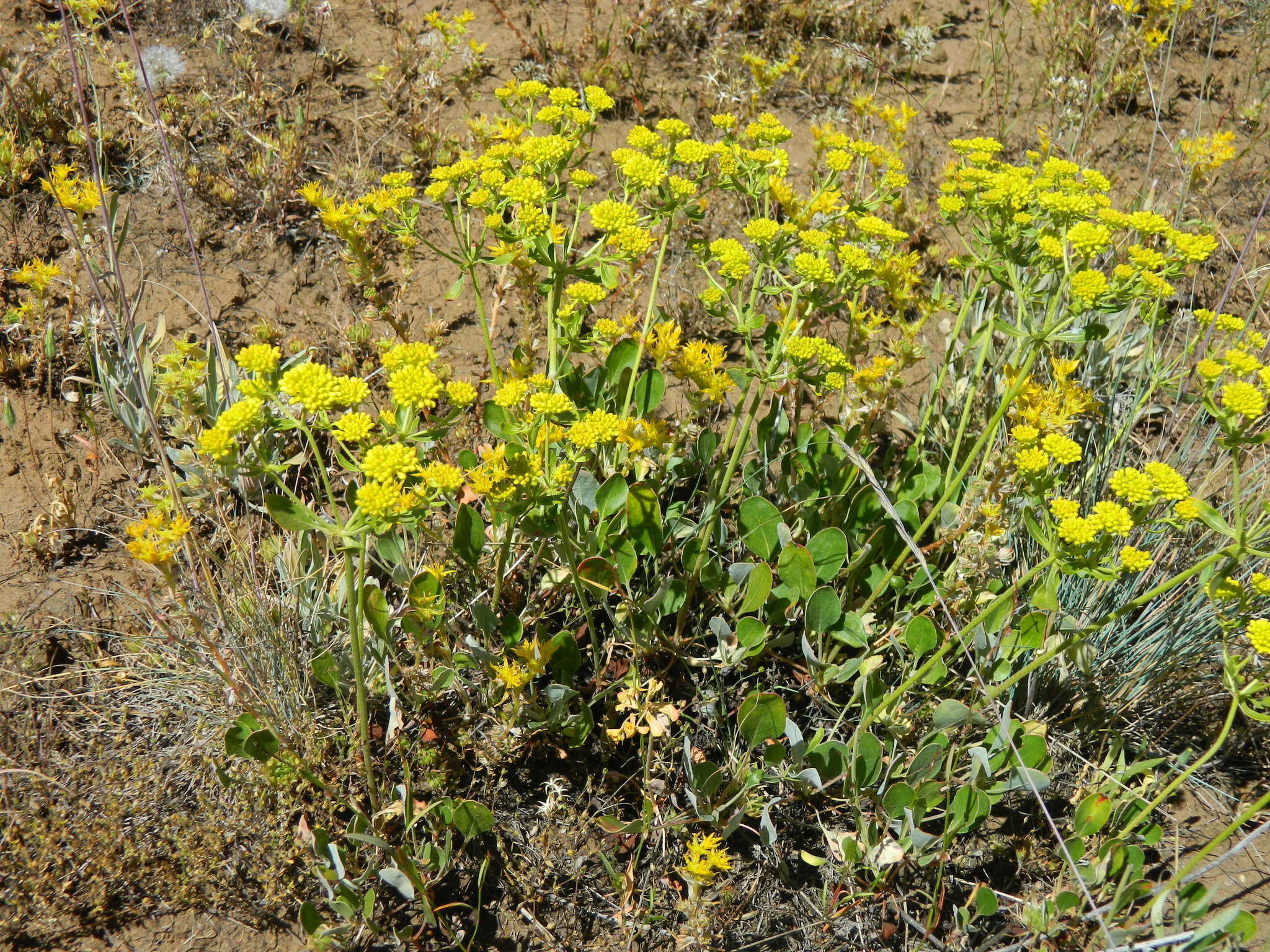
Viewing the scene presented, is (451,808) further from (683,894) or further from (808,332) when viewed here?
(808,332)

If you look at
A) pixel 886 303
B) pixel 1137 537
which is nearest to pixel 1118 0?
pixel 886 303

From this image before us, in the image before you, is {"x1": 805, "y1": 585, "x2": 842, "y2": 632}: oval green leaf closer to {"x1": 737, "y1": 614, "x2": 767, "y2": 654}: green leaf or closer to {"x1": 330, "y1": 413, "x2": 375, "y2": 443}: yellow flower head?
{"x1": 737, "y1": 614, "x2": 767, "y2": 654}: green leaf

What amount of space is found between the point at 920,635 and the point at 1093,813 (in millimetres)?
581

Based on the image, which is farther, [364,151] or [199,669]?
[364,151]

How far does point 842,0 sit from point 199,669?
460 centimetres

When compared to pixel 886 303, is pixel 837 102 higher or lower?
higher

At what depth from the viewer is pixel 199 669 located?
2.27 metres

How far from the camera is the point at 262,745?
6.56 ft

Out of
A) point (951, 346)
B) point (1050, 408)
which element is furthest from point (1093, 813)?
point (951, 346)

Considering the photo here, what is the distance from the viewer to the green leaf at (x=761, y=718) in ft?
7.06

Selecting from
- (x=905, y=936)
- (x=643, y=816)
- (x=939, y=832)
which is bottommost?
(x=905, y=936)

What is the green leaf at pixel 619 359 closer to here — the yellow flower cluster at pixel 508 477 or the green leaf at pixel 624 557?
the green leaf at pixel 624 557

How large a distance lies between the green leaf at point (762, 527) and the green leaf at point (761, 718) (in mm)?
459

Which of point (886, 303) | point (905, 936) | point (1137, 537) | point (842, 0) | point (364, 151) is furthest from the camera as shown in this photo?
point (842, 0)
